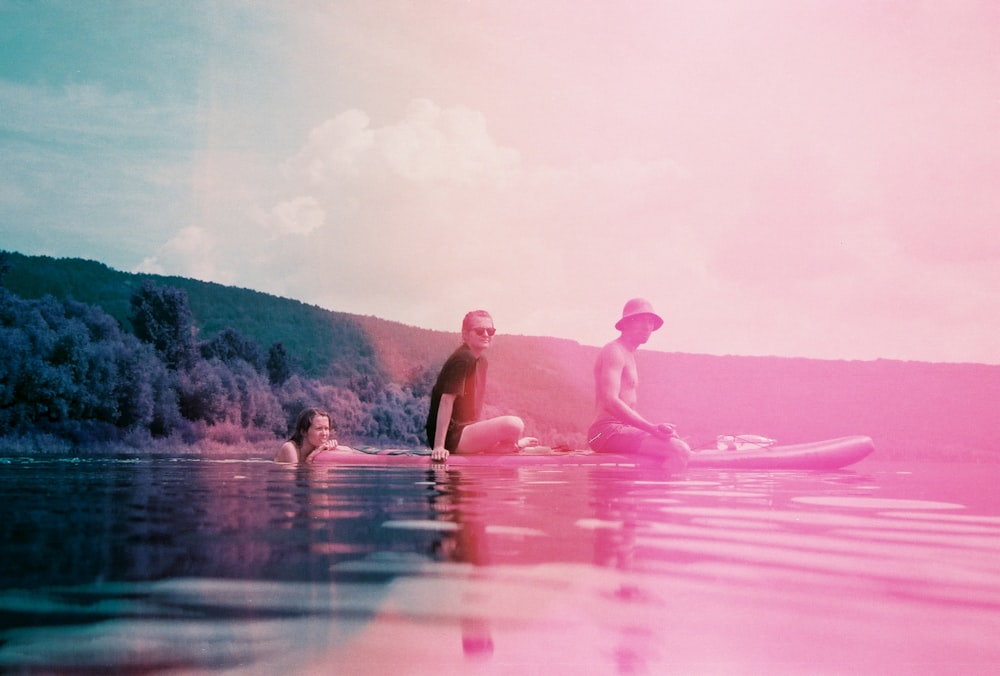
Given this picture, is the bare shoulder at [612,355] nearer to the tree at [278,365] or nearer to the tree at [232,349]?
the tree at [278,365]

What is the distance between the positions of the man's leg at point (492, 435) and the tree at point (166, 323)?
44.6 feet

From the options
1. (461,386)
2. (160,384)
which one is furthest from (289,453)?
(160,384)

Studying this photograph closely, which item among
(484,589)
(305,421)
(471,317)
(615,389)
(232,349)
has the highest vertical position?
(232,349)

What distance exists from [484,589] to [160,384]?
583 inches

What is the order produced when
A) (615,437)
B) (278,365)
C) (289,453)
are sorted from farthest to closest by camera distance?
1. (278,365)
2. (289,453)
3. (615,437)

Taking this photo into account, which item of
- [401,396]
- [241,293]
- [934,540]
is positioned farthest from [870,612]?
[241,293]

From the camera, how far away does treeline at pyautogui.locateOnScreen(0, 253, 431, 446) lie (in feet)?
43.7

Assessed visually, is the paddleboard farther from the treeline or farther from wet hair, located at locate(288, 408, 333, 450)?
the treeline

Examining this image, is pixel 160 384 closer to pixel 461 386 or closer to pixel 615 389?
pixel 461 386

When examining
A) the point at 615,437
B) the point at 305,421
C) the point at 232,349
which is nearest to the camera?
the point at 615,437

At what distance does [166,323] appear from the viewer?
18.3 metres

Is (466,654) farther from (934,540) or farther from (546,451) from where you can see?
(546,451)

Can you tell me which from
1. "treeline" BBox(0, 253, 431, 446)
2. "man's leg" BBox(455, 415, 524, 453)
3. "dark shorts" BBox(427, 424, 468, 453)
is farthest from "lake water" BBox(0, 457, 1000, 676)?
"treeline" BBox(0, 253, 431, 446)

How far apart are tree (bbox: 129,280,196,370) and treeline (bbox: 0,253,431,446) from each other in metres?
0.02
